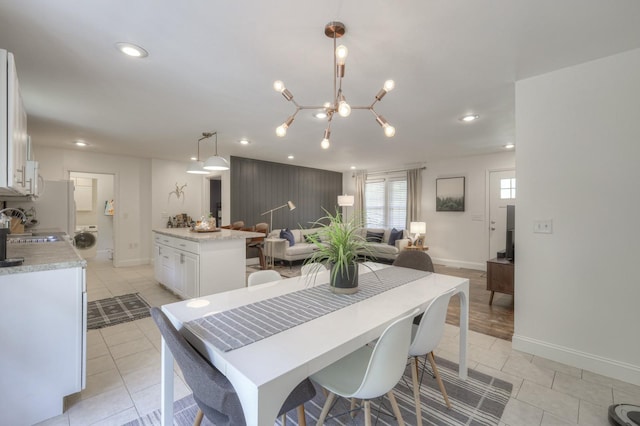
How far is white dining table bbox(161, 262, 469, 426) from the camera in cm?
87

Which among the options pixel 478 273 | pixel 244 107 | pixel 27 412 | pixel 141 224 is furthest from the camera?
pixel 141 224

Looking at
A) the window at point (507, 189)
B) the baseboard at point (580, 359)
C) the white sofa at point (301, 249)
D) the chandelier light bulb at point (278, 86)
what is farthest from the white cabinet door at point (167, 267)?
the window at point (507, 189)

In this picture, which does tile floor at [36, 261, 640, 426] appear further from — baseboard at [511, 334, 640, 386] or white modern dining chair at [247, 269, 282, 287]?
white modern dining chair at [247, 269, 282, 287]

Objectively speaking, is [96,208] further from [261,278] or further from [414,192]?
[414,192]

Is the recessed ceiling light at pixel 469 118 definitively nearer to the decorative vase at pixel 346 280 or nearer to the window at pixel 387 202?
the decorative vase at pixel 346 280

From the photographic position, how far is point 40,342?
1.68 m

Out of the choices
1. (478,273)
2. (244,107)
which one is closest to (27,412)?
(244,107)

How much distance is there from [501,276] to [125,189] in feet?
23.3

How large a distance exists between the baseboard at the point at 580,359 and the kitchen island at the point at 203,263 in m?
3.16

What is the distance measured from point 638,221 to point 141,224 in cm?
765

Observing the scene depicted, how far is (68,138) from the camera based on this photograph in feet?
14.7

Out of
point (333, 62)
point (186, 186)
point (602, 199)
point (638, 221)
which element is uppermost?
point (333, 62)

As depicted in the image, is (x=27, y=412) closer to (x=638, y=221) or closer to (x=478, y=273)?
(x=638, y=221)

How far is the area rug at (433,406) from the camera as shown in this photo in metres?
1.68
